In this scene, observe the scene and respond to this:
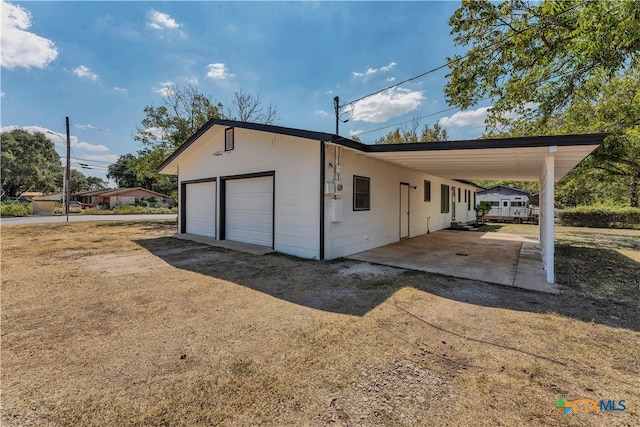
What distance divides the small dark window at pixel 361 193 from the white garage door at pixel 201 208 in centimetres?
532

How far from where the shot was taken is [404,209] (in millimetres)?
10094

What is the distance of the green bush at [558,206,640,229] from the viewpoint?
15.3 m

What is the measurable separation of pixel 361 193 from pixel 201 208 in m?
6.41

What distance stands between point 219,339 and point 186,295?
1650 millimetres

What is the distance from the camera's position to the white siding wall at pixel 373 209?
22.2 ft

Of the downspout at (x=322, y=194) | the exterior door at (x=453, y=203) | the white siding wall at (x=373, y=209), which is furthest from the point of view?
the exterior door at (x=453, y=203)

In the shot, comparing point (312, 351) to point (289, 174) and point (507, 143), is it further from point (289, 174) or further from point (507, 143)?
point (289, 174)

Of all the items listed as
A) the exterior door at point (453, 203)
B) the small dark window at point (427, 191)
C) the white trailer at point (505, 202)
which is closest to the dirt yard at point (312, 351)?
the small dark window at point (427, 191)

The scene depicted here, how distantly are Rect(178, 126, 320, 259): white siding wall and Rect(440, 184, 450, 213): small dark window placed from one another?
30.8 feet

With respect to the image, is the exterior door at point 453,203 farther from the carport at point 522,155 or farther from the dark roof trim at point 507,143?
the dark roof trim at point 507,143

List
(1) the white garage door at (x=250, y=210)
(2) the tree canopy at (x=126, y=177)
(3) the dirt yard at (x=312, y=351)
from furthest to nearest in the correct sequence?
(2) the tree canopy at (x=126, y=177) < (1) the white garage door at (x=250, y=210) < (3) the dirt yard at (x=312, y=351)

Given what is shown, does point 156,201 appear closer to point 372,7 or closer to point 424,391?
point 372,7

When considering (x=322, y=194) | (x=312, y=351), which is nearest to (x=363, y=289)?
(x=312, y=351)

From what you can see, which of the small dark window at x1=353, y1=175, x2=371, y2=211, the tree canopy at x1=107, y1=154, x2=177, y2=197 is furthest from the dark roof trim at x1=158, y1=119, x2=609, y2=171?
the tree canopy at x1=107, y1=154, x2=177, y2=197
